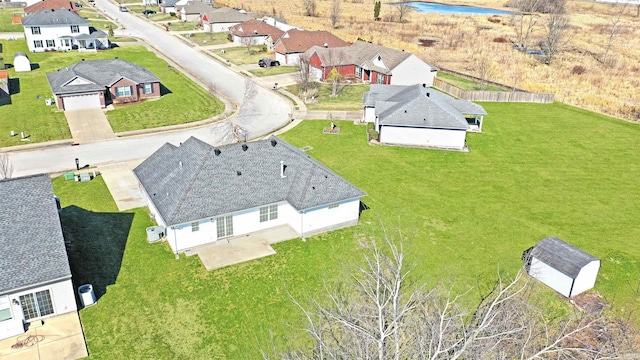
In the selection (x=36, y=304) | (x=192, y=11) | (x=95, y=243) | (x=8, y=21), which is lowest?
→ (x=95, y=243)

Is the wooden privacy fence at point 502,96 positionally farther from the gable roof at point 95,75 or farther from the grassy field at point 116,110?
the gable roof at point 95,75

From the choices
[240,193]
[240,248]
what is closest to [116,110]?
[240,193]

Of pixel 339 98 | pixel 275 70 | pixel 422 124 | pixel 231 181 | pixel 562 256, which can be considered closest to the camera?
pixel 562 256

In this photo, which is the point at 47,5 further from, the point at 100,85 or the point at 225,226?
the point at 225,226

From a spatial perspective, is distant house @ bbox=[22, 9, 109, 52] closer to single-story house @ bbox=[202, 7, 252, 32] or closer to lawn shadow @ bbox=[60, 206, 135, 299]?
single-story house @ bbox=[202, 7, 252, 32]

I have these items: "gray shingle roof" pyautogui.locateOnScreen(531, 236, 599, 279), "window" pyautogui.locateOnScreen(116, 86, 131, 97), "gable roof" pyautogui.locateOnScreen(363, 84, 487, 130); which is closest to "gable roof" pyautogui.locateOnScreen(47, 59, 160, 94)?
"window" pyautogui.locateOnScreen(116, 86, 131, 97)

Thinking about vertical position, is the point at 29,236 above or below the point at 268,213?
above
